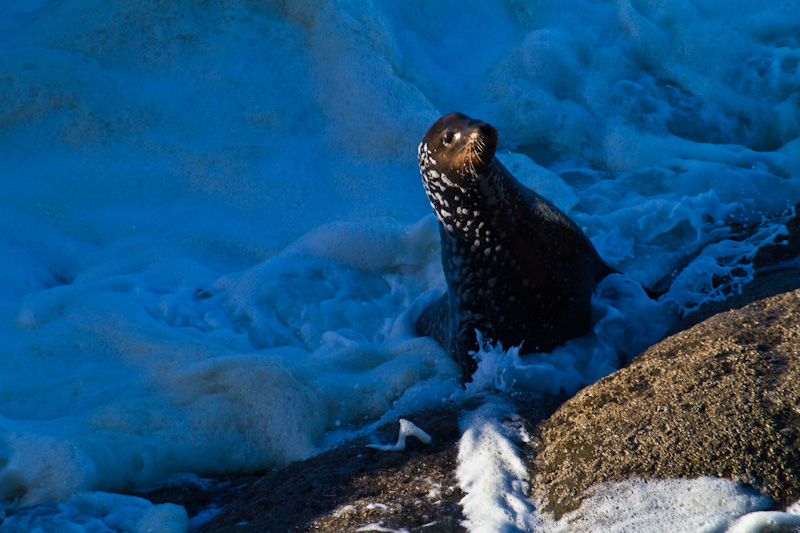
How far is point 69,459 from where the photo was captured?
281cm

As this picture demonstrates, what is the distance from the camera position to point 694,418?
2199 millimetres

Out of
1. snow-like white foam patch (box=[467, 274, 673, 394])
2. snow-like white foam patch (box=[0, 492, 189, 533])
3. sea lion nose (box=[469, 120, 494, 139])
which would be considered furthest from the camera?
A: snow-like white foam patch (box=[467, 274, 673, 394])

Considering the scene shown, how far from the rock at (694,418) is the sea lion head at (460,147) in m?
1.04

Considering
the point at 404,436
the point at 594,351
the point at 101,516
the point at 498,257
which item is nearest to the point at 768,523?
the point at 404,436

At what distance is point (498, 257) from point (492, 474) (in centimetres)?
118

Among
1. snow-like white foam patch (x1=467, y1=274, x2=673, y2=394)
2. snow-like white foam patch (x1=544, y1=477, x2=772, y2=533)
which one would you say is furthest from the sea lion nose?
snow-like white foam patch (x1=544, y1=477, x2=772, y2=533)

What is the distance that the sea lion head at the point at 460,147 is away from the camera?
296cm

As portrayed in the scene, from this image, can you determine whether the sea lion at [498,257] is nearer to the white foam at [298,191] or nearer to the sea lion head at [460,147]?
the sea lion head at [460,147]

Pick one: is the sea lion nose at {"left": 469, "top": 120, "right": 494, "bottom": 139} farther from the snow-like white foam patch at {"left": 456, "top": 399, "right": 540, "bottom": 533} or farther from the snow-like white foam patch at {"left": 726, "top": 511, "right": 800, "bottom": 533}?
the snow-like white foam patch at {"left": 726, "top": 511, "right": 800, "bottom": 533}

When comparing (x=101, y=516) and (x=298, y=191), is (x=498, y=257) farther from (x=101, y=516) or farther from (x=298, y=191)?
(x=298, y=191)

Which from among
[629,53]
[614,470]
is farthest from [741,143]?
[614,470]

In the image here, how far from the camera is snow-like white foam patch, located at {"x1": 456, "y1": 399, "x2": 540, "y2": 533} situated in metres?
2.09

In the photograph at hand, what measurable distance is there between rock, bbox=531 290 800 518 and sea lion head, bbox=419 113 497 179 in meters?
1.04

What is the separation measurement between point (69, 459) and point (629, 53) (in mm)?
5342
